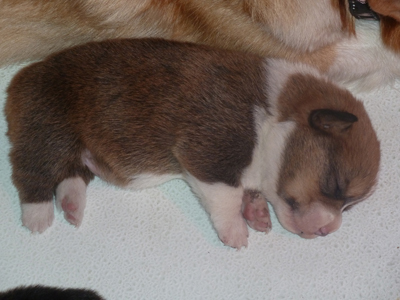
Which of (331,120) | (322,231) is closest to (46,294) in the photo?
(322,231)

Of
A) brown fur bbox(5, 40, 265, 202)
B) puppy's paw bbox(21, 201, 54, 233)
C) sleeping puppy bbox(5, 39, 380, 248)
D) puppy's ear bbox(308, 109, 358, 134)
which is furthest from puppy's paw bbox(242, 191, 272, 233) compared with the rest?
puppy's paw bbox(21, 201, 54, 233)

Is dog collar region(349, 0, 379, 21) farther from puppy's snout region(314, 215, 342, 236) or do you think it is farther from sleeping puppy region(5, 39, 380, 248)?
puppy's snout region(314, 215, 342, 236)

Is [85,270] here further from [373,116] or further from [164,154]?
[373,116]

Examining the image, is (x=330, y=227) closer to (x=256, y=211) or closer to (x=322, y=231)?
(x=322, y=231)

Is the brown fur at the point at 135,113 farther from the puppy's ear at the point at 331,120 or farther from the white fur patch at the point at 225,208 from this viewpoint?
the puppy's ear at the point at 331,120

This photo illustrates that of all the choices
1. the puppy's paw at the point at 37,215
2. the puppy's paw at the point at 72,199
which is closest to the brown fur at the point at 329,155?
the puppy's paw at the point at 72,199

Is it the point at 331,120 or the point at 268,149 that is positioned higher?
the point at 331,120

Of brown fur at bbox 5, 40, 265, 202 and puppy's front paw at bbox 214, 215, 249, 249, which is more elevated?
brown fur at bbox 5, 40, 265, 202
